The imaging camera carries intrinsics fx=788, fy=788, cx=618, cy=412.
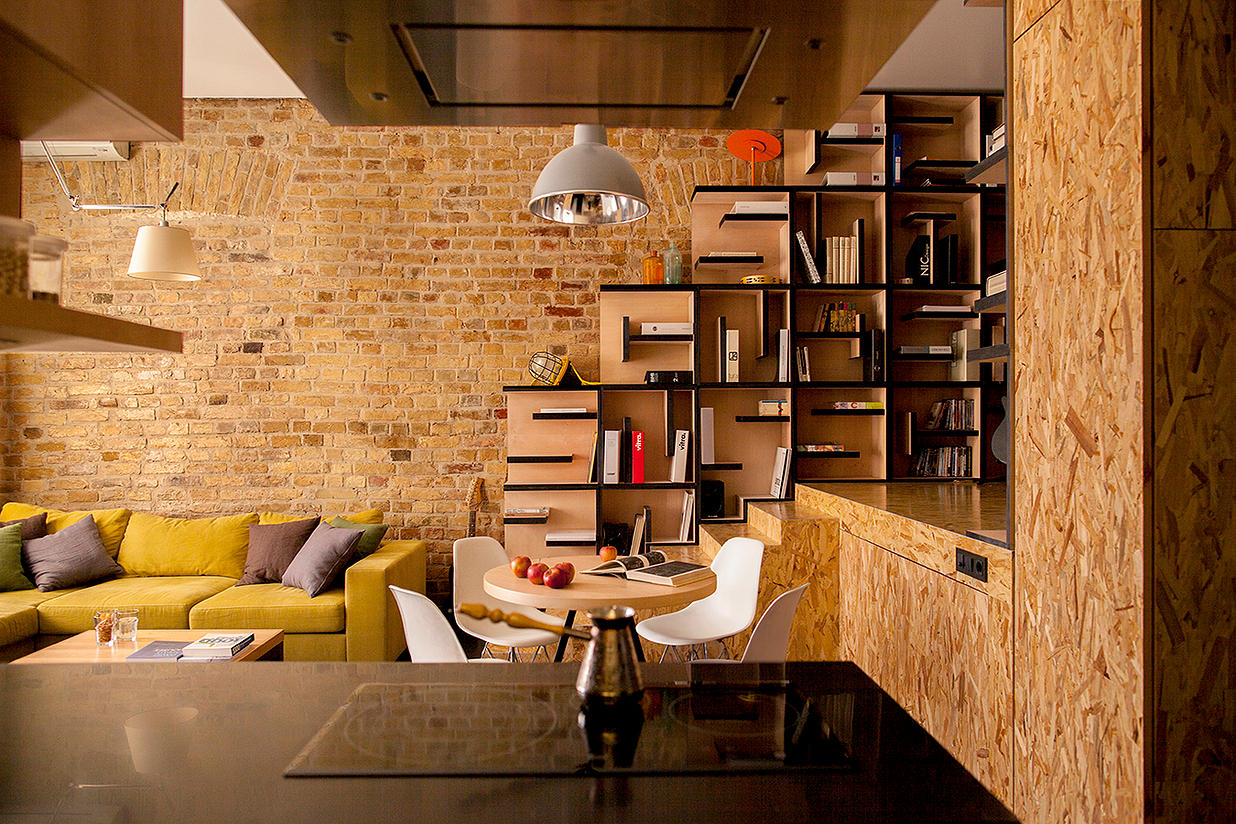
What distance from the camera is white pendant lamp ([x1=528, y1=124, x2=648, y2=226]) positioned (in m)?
2.95

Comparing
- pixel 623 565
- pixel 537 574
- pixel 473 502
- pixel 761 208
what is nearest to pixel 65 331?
pixel 537 574

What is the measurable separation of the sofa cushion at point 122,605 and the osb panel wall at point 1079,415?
4.10 m

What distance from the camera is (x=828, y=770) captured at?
3.51ft

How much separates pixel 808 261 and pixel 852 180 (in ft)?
1.92

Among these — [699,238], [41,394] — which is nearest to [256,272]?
[41,394]

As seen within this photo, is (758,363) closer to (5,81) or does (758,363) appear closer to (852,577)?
(852,577)

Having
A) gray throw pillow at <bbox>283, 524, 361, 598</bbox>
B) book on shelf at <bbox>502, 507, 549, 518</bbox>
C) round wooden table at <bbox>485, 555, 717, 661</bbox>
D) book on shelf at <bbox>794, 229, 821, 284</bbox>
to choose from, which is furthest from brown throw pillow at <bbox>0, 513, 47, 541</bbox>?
book on shelf at <bbox>794, 229, 821, 284</bbox>

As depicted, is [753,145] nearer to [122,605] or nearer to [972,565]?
[972,565]

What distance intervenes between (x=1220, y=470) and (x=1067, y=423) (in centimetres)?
33

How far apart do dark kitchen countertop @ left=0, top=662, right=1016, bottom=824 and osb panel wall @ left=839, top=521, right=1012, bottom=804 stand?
4.08 feet

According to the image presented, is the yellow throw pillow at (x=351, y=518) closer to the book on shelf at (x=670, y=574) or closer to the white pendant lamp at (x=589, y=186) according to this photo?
the book on shelf at (x=670, y=574)

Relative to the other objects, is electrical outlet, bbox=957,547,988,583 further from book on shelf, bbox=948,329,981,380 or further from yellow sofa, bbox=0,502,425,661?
yellow sofa, bbox=0,502,425,661

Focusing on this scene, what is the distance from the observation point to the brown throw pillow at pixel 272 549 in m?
4.71

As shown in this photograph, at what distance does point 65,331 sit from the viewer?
98 centimetres
